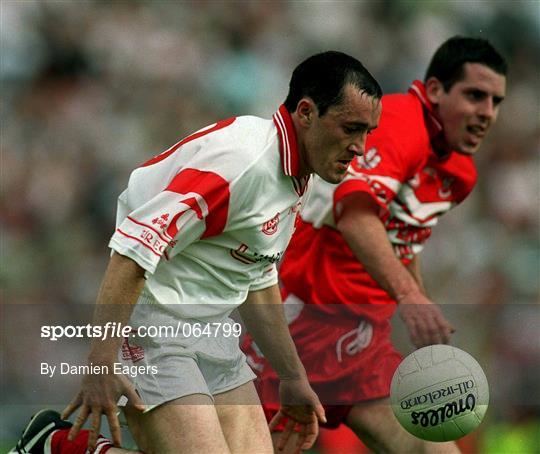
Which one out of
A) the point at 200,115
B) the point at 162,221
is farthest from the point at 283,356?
the point at 200,115

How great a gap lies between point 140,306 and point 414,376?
125 centimetres

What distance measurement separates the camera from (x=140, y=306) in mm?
4059

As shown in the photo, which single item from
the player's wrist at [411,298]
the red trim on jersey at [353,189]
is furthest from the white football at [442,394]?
the red trim on jersey at [353,189]

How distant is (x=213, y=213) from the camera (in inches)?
152

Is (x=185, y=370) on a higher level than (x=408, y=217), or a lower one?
lower

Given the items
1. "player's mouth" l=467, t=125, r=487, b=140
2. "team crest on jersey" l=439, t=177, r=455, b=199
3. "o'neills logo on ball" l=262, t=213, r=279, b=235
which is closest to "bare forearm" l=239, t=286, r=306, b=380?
"o'neills logo on ball" l=262, t=213, r=279, b=235

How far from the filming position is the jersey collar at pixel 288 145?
13.2 feet

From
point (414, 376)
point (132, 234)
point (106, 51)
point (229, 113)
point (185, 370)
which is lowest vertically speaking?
point (414, 376)

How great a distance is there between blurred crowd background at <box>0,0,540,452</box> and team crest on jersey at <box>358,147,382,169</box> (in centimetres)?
307

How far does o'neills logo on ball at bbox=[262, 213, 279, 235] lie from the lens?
406cm

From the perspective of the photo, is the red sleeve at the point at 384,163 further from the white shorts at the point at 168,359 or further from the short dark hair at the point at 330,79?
the white shorts at the point at 168,359

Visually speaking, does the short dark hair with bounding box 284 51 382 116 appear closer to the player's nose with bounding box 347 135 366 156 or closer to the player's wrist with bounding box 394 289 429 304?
the player's nose with bounding box 347 135 366 156

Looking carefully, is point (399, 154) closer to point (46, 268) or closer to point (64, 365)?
point (64, 365)

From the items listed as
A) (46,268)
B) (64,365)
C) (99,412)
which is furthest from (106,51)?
(99,412)
